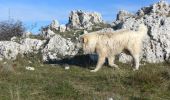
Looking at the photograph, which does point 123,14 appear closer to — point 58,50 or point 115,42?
point 58,50

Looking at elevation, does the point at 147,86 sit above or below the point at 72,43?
below

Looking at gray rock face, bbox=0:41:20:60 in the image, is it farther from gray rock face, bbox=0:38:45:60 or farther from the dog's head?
the dog's head

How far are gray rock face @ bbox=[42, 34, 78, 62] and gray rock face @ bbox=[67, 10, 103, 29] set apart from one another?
177 inches

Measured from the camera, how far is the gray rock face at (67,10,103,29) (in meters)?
26.6

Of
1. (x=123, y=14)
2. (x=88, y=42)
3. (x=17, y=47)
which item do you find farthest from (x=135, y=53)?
(x=123, y=14)

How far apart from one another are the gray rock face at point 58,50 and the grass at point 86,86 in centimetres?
484

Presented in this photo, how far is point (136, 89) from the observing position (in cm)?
1370

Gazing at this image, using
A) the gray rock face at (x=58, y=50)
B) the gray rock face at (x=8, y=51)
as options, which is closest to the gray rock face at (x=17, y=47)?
the gray rock face at (x=8, y=51)

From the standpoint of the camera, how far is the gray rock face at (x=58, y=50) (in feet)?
70.8

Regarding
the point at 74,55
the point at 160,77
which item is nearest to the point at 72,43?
the point at 74,55

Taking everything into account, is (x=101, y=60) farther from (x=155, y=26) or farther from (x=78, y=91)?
(x=78, y=91)

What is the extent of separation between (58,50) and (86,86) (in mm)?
7595

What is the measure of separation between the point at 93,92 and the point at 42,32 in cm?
1283

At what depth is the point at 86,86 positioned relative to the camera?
14289 mm
